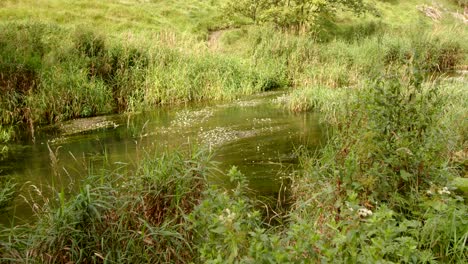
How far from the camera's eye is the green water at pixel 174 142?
29.9ft

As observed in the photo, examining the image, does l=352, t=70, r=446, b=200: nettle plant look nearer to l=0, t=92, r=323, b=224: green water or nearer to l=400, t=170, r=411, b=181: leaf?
l=400, t=170, r=411, b=181: leaf

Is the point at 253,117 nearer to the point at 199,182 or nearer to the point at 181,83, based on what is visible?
the point at 181,83

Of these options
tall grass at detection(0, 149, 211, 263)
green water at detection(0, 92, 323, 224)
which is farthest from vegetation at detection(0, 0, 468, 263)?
green water at detection(0, 92, 323, 224)

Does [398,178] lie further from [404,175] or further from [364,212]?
[364,212]

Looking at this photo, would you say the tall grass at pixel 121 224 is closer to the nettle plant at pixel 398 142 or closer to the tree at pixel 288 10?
the nettle plant at pixel 398 142

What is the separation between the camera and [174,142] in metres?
12.0

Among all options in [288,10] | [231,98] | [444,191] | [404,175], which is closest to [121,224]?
[404,175]

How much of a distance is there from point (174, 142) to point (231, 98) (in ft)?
25.3

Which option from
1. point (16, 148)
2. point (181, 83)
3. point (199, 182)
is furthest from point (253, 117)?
point (199, 182)

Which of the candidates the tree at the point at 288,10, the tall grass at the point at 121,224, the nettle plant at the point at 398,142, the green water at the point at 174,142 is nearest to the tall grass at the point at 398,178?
the nettle plant at the point at 398,142

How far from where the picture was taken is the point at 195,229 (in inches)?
213

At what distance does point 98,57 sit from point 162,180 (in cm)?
1260

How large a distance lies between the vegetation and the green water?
1.66 feet

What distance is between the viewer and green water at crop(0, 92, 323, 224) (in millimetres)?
9117
